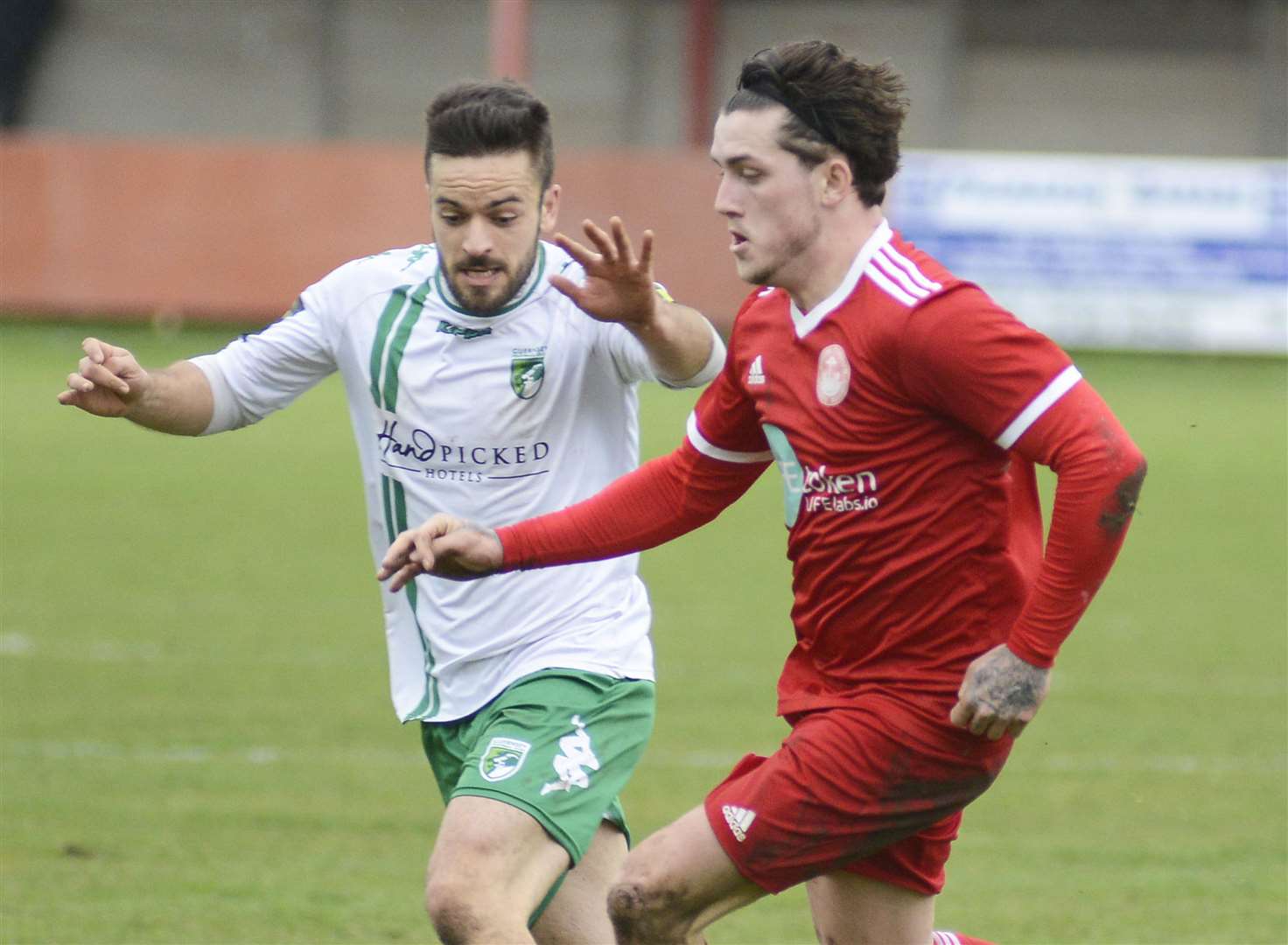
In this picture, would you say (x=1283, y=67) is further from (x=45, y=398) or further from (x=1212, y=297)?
(x=45, y=398)

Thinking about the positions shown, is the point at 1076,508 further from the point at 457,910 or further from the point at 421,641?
the point at 421,641

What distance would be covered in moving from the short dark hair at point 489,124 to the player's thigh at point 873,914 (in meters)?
1.82

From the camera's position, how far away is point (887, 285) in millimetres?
3848

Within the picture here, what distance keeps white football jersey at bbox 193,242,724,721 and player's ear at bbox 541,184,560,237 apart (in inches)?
3.7

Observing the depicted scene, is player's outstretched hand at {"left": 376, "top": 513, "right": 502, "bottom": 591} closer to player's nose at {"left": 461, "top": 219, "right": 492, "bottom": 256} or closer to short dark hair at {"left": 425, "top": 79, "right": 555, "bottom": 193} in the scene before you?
player's nose at {"left": 461, "top": 219, "right": 492, "bottom": 256}

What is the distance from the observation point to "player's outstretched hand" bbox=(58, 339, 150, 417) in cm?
450

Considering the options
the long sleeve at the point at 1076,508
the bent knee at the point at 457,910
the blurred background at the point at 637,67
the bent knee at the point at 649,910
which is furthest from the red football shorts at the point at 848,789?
the blurred background at the point at 637,67

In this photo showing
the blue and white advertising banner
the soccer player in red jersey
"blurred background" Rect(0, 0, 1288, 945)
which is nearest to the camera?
the soccer player in red jersey

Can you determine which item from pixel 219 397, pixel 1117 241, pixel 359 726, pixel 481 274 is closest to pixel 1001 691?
pixel 481 274

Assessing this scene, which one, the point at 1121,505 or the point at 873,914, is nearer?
the point at 1121,505

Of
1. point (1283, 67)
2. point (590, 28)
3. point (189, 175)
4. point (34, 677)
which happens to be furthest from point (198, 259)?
point (1283, 67)

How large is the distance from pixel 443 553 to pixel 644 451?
1247 centimetres

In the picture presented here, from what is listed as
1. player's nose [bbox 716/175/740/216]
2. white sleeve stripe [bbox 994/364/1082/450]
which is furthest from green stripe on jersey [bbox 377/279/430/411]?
white sleeve stripe [bbox 994/364/1082/450]

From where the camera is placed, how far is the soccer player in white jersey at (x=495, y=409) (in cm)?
448
